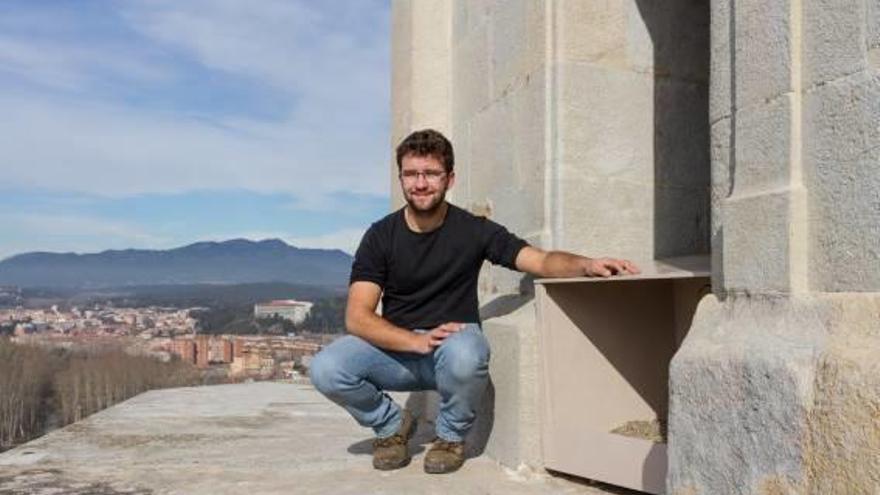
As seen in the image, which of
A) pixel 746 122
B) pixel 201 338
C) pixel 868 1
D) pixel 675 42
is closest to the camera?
pixel 868 1

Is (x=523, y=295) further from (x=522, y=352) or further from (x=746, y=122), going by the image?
(x=746, y=122)

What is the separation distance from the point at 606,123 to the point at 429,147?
2.46 ft

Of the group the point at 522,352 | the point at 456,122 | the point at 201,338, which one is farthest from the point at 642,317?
the point at 201,338

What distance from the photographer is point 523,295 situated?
3.66m

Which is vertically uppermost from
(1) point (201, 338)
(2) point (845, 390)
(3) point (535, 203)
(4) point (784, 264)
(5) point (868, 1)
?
(5) point (868, 1)

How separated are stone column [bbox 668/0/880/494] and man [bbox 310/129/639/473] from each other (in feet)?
3.34

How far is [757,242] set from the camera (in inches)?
88.4

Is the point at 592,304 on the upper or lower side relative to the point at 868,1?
lower

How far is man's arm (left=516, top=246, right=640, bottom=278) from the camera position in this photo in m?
2.91

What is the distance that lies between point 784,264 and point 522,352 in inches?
50.1

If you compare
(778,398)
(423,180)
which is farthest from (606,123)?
(778,398)

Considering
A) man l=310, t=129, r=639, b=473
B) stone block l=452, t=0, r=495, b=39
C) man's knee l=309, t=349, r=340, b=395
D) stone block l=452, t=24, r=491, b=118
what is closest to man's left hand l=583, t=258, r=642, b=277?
man l=310, t=129, r=639, b=473

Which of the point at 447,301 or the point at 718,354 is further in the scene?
the point at 447,301

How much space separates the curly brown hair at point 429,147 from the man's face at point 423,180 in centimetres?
2
